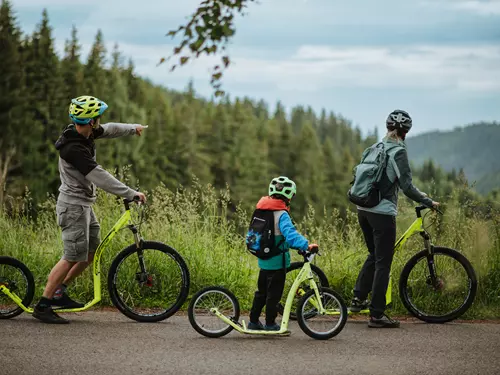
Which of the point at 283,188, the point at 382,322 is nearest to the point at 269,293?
the point at 283,188

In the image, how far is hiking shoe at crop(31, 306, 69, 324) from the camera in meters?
7.56

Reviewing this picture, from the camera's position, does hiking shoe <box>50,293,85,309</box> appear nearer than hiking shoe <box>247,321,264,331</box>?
No

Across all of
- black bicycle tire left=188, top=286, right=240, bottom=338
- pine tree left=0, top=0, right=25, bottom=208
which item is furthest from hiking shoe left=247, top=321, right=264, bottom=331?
pine tree left=0, top=0, right=25, bottom=208

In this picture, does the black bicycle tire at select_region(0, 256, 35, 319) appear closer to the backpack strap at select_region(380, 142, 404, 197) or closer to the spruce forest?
the spruce forest

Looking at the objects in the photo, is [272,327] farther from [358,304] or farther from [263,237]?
[358,304]

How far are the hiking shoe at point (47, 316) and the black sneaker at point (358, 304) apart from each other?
2.77 m

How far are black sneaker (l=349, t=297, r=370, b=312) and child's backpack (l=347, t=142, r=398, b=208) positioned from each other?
38.8 inches

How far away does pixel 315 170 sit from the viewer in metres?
132

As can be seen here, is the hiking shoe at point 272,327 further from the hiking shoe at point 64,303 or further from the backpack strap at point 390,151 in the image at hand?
the hiking shoe at point 64,303

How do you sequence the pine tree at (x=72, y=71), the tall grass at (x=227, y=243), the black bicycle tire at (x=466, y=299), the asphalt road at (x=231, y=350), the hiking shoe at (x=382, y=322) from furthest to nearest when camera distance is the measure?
the pine tree at (x=72, y=71), the tall grass at (x=227, y=243), the black bicycle tire at (x=466, y=299), the hiking shoe at (x=382, y=322), the asphalt road at (x=231, y=350)

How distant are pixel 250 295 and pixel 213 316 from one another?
4.53 ft

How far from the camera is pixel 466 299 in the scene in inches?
312

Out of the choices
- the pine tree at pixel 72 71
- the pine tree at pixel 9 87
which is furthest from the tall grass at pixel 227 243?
the pine tree at pixel 72 71

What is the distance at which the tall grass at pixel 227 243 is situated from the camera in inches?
341
